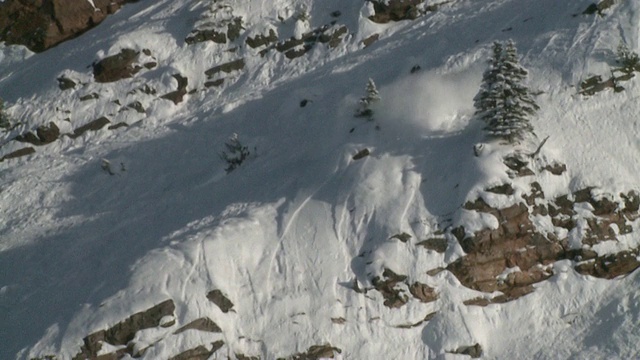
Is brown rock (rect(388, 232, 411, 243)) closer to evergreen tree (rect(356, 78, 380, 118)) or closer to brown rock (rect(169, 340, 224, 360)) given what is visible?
evergreen tree (rect(356, 78, 380, 118))

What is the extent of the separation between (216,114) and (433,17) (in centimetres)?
956

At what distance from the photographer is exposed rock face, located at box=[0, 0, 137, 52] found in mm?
33094

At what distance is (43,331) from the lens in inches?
738

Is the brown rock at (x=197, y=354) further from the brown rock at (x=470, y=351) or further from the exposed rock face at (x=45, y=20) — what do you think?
the exposed rock face at (x=45, y=20)

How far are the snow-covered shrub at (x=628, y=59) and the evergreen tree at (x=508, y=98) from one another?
4.08m

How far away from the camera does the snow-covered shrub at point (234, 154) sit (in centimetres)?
2422

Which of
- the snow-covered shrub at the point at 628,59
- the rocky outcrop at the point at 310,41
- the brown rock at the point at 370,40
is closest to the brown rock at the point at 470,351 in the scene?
the snow-covered shrub at the point at 628,59

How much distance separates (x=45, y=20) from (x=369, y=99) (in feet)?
60.3

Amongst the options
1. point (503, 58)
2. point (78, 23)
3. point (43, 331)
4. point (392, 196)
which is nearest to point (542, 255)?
point (392, 196)

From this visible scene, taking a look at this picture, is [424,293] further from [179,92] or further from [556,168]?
[179,92]

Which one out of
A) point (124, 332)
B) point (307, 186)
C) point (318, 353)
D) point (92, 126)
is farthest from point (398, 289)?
point (92, 126)

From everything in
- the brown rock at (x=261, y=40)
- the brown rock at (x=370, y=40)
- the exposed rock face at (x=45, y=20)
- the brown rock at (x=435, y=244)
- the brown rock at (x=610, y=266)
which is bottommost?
the brown rock at (x=610, y=266)

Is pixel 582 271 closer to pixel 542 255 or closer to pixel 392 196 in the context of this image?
pixel 542 255

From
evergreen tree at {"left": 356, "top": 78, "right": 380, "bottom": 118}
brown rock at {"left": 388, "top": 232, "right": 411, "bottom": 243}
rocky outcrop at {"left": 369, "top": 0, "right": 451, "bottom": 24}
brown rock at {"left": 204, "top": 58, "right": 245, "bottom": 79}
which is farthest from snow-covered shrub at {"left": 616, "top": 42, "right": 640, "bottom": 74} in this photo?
brown rock at {"left": 204, "top": 58, "right": 245, "bottom": 79}
